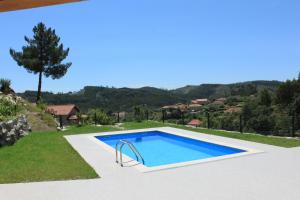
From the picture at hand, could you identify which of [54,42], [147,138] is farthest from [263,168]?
[54,42]

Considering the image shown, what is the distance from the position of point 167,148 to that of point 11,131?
5.90m

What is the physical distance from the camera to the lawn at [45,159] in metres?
7.02

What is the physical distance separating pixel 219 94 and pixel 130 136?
56217 millimetres

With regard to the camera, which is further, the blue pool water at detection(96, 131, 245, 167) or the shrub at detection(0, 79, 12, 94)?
the shrub at detection(0, 79, 12, 94)

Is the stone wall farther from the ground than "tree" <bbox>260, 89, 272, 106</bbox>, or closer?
closer

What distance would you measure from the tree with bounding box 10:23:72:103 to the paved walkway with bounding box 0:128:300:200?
18504 millimetres

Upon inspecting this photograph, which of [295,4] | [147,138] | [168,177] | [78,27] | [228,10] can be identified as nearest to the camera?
[168,177]

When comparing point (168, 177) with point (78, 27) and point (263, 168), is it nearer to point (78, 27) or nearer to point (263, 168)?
point (263, 168)

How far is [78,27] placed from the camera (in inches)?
784

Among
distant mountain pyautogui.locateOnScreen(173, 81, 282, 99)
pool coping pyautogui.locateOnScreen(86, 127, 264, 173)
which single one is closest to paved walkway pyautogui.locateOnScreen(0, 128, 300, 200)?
pool coping pyautogui.locateOnScreen(86, 127, 264, 173)

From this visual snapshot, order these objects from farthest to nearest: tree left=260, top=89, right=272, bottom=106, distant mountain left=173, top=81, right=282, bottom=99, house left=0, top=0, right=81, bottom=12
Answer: distant mountain left=173, top=81, right=282, bottom=99, tree left=260, top=89, right=272, bottom=106, house left=0, top=0, right=81, bottom=12

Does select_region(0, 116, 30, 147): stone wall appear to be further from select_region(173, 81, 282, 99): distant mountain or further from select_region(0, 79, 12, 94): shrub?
select_region(173, 81, 282, 99): distant mountain

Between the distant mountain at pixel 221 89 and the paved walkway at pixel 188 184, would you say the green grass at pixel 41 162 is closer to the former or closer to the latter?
the paved walkway at pixel 188 184

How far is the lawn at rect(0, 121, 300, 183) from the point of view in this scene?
7016 millimetres
